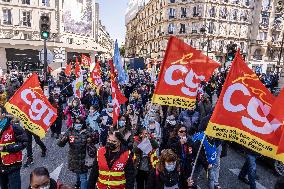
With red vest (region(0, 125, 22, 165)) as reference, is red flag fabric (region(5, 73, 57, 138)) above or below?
above

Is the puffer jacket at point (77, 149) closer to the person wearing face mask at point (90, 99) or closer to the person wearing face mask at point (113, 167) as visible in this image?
the person wearing face mask at point (113, 167)

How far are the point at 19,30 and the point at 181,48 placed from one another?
39.2m

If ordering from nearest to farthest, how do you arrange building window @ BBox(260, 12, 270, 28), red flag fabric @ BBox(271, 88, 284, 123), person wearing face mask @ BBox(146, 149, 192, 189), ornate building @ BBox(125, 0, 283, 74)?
red flag fabric @ BBox(271, 88, 284, 123), person wearing face mask @ BBox(146, 149, 192, 189), ornate building @ BBox(125, 0, 283, 74), building window @ BBox(260, 12, 270, 28)

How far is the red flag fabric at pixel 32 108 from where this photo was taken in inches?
225

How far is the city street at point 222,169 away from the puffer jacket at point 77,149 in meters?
0.67

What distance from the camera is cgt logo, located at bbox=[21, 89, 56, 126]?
5848 millimetres

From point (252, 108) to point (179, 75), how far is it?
1775 millimetres

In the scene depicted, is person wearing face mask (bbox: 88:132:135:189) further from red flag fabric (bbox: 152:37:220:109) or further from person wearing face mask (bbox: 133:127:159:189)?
red flag fabric (bbox: 152:37:220:109)

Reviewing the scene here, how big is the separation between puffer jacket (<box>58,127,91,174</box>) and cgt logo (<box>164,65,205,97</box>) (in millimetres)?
1935

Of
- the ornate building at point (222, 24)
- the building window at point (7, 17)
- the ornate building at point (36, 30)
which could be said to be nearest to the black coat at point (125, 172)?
→ the ornate building at point (36, 30)

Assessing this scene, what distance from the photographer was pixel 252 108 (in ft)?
13.3

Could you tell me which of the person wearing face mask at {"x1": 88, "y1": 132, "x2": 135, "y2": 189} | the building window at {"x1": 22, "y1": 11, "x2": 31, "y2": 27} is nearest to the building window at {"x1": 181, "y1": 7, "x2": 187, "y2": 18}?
the building window at {"x1": 22, "y1": 11, "x2": 31, "y2": 27}

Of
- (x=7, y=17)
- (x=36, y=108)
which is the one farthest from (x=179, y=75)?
(x=7, y=17)

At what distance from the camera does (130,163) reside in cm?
408
